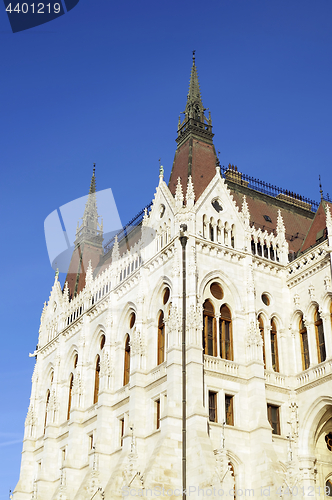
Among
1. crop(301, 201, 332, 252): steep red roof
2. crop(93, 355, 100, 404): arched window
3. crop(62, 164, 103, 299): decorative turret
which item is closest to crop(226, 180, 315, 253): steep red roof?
crop(301, 201, 332, 252): steep red roof

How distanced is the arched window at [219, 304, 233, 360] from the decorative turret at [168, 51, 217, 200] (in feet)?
26.3

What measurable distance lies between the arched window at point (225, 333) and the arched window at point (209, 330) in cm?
52

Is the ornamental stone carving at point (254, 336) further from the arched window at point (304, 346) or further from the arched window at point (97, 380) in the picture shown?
the arched window at point (97, 380)

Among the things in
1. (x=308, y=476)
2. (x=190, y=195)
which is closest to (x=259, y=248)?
(x=190, y=195)

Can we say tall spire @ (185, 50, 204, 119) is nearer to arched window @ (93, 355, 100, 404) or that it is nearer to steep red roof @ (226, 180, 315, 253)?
steep red roof @ (226, 180, 315, 253)

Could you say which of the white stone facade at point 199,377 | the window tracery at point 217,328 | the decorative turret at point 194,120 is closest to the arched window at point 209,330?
the window tracery at point 217,328

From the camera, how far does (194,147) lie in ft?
149

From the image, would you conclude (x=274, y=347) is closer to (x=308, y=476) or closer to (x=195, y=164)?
(x=308, y=476)

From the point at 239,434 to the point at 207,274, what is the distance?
30.4ft

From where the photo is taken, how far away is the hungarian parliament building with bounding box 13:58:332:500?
33562 mm

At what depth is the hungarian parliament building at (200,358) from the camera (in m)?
33.6

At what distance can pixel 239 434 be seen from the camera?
35.2 metres

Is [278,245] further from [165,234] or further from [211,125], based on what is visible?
[211,125]

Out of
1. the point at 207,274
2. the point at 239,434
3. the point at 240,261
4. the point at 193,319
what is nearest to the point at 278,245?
the point at 240,261
